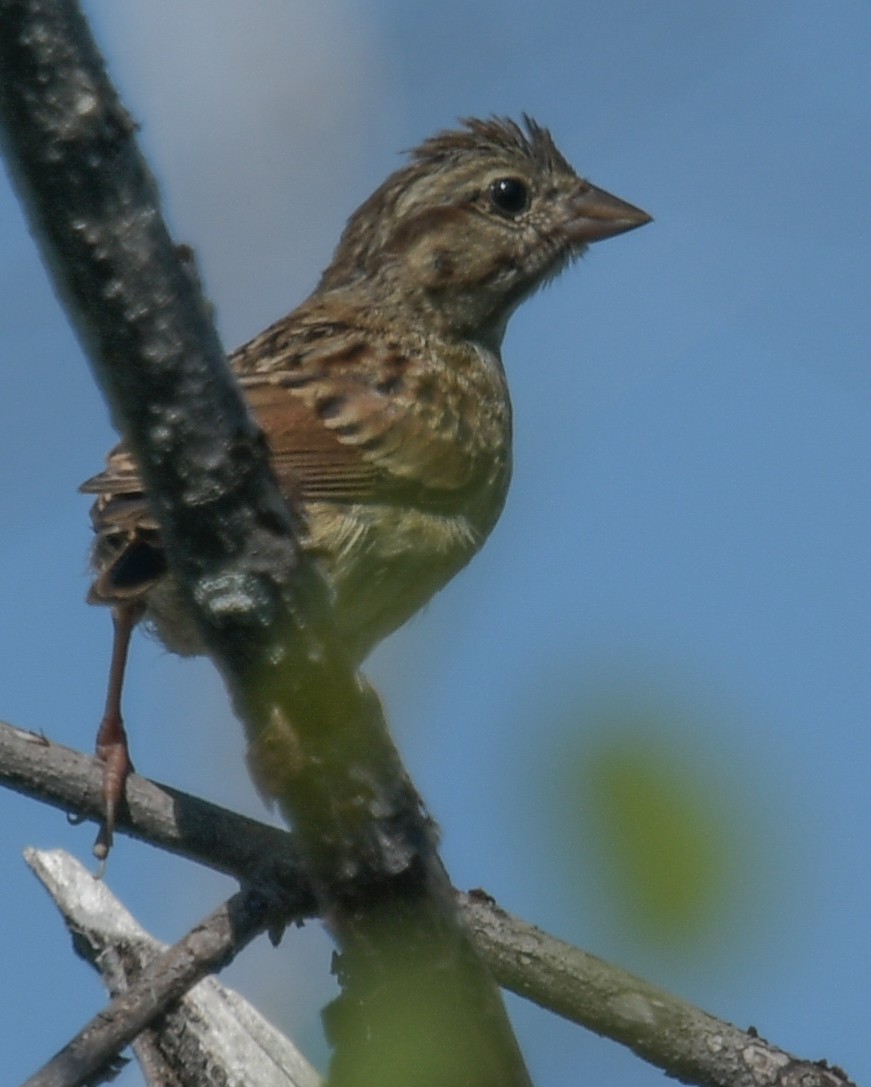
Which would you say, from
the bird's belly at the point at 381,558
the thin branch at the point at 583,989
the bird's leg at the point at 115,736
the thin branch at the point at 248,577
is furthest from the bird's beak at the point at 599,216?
the thin branch at the point at 248,577

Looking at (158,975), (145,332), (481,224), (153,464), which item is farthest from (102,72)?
(481,224)

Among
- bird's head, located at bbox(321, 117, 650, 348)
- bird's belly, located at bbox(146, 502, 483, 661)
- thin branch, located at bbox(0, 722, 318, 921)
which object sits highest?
bird's head, located at bbox(321, 117, 650, 348)

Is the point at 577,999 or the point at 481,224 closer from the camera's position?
the point at 577,999

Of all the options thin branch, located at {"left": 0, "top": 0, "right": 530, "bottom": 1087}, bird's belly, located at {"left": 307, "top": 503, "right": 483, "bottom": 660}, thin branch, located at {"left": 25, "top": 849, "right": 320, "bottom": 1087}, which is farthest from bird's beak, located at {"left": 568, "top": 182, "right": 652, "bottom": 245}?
thin branch, located at {"left": 0, "top": 0, "right": 530, "bottom": 1087}

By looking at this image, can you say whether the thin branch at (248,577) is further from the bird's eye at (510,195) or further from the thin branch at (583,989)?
the bird's eye at (510,195)

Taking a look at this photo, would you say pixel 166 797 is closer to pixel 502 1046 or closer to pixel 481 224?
pixel 502 1046

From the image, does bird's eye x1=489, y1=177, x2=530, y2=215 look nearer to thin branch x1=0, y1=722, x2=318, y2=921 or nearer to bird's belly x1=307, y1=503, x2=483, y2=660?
bird's belly x1=307, y1=503, x2=483, y2=660

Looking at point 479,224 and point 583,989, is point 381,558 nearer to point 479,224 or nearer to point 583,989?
point 583,989

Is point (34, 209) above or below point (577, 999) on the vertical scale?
below

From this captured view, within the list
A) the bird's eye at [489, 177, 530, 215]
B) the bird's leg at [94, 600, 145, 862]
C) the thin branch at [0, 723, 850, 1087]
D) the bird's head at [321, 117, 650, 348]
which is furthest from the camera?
the bird's eye at [489, 177, 530, 215]
